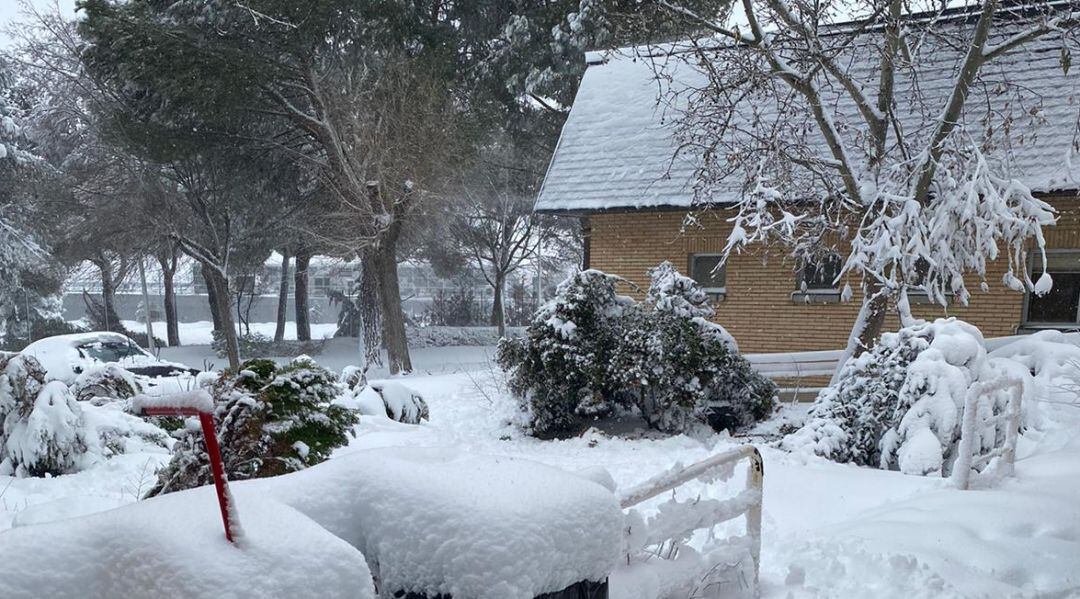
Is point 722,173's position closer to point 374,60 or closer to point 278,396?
point 278,396

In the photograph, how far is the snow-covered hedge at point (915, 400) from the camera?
6.34 meters

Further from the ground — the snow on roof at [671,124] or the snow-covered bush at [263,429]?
the snow on roof at [671,124]

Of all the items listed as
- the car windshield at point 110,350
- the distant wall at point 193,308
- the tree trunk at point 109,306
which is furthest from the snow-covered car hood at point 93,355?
the distant wall at point 193,308

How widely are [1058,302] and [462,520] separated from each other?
13.3 m

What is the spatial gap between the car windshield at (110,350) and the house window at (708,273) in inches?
485

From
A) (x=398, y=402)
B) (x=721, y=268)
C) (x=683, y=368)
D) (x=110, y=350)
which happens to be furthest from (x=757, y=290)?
(x=110, y=350)

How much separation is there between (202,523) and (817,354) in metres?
10.6

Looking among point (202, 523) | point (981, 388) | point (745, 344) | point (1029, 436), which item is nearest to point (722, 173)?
point (745, 344)

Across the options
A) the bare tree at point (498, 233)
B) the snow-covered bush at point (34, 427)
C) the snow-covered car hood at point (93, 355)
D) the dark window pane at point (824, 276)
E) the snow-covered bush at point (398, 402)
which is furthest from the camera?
the bare tree at point (498, 233)

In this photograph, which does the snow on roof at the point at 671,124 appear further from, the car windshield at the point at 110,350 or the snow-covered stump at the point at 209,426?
the car windshield at the point at 110,350

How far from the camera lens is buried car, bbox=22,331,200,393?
13.2m

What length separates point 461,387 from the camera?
13625 mm

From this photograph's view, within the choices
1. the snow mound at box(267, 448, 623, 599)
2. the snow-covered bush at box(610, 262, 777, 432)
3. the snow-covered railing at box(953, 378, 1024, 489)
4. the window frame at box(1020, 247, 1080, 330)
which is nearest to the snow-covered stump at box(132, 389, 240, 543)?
the snow mound at box(267, 448, 623, 599)

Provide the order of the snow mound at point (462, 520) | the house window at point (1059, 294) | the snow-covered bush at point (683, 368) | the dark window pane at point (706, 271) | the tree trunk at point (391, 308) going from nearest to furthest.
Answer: the snow mound at point (462, 520)
the snow-covered bush at point (683, 368)
the house window at point (1059, 294)
the dark window pane at point (706, 271)
the tree trunk at point (391, 308)
